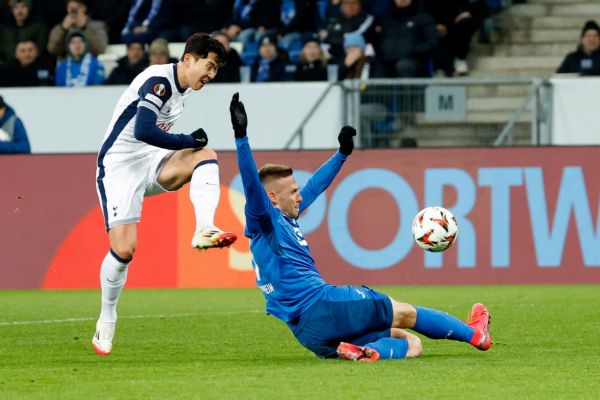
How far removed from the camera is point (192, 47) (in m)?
10.2

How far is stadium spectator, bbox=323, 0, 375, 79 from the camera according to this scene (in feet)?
66.7

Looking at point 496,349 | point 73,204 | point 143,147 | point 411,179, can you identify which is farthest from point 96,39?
point 496,349

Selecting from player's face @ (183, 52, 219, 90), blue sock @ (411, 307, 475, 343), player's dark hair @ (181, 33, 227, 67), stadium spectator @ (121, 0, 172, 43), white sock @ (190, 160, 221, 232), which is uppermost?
player's dark hair @ (181, 33, 227, 67)

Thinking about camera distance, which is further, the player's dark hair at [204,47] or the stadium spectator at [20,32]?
the stadium spectator at [20,32]

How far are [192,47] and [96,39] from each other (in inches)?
468

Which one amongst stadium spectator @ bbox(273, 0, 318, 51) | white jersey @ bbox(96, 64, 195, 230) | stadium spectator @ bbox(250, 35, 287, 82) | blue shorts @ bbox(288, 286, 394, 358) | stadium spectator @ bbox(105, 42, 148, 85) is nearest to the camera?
blue shorts @ bbox(288, 286, 394, 358)

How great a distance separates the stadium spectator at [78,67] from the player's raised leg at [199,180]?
9996 millimetres

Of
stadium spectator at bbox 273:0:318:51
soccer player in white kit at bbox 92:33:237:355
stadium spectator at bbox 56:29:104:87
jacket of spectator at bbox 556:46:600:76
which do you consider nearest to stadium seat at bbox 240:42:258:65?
stadium spectator at bbox 273:0:318:51

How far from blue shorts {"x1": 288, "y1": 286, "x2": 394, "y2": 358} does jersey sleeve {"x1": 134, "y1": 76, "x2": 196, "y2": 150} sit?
5.05ft

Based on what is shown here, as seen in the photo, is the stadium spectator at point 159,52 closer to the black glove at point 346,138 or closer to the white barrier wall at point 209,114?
the white barrier wall at point 209,114

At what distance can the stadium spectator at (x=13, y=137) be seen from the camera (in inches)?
707

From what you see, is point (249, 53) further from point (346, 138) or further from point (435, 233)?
point (346, 138)

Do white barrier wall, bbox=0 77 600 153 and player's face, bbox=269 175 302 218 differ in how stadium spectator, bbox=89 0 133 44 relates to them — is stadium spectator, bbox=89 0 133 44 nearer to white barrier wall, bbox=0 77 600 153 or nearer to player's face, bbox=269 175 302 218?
white barrier wall, bbox=0 77 600 153

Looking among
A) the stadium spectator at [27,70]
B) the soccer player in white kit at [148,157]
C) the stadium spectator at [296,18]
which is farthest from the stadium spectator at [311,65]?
the soccer player in white kit at [148,157]
